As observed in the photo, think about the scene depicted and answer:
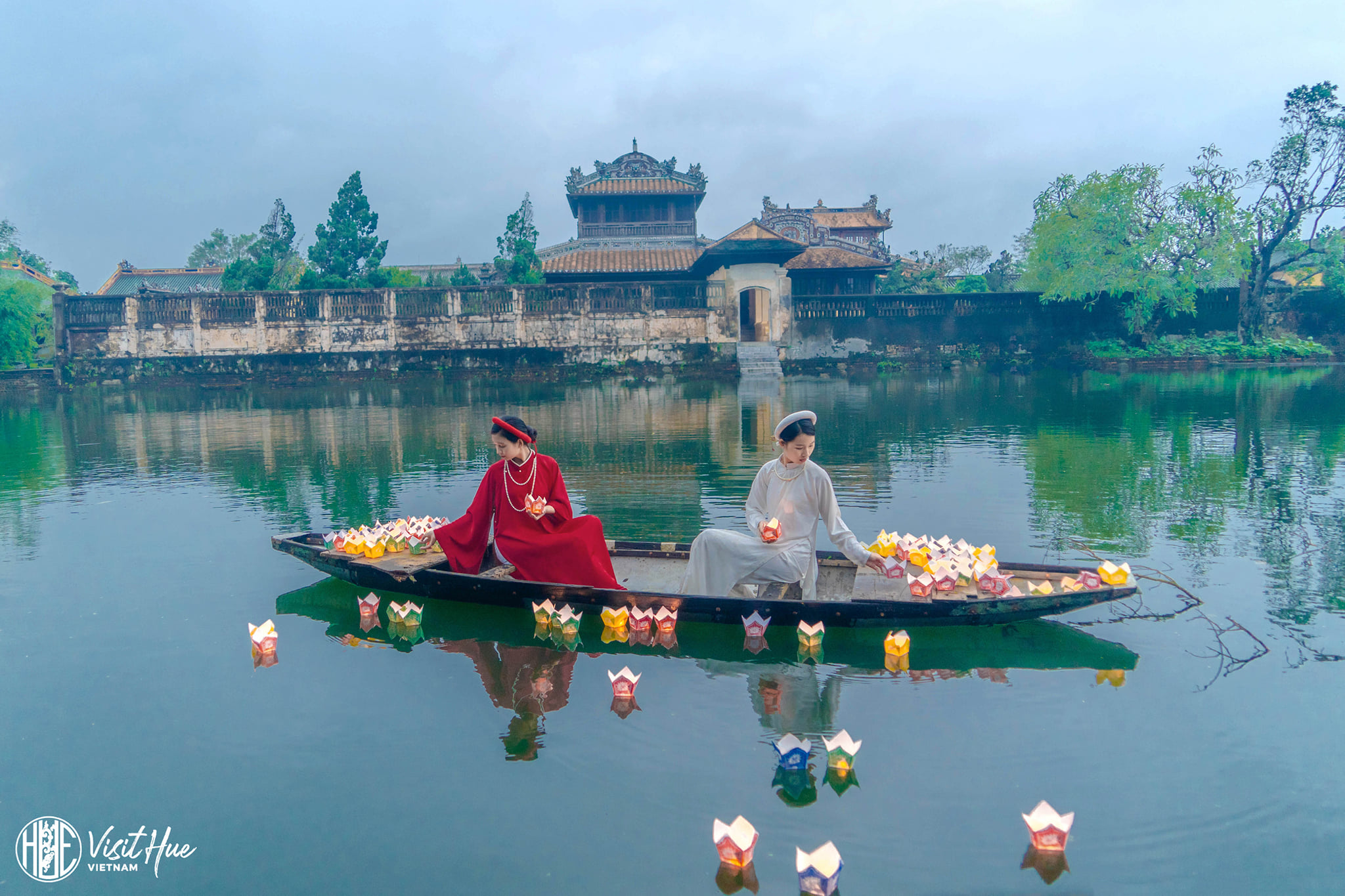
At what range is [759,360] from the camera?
2536 centimetres

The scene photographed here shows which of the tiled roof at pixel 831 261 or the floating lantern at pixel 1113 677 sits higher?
the tiled roof at pixel 831 261

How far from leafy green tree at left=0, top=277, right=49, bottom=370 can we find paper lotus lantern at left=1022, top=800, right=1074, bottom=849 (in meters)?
31.6

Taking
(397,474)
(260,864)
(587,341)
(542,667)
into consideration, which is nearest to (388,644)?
(542,667)

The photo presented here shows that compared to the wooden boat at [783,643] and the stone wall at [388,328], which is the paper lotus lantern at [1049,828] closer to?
the wooden boat at [783,643]

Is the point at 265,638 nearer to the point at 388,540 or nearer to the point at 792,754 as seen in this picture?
the point at 388,540

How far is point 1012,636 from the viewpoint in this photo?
186 inches

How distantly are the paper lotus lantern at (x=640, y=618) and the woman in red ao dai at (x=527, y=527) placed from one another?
32cm

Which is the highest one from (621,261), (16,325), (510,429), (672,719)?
(621,261)

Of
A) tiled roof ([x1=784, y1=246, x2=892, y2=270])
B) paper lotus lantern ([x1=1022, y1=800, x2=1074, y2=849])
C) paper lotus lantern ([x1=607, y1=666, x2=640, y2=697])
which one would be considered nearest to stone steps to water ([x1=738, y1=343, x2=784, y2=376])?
tiled roof ([x1=784, y1=246, x2=892, y2=270])

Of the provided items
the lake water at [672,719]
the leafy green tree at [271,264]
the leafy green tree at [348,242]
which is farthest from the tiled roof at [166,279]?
the lake water at [672,719]

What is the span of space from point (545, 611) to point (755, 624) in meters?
1.22

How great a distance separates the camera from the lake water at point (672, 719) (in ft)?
9.52

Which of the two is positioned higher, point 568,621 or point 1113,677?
point 568,621

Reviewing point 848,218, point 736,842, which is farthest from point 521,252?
point 736,842
